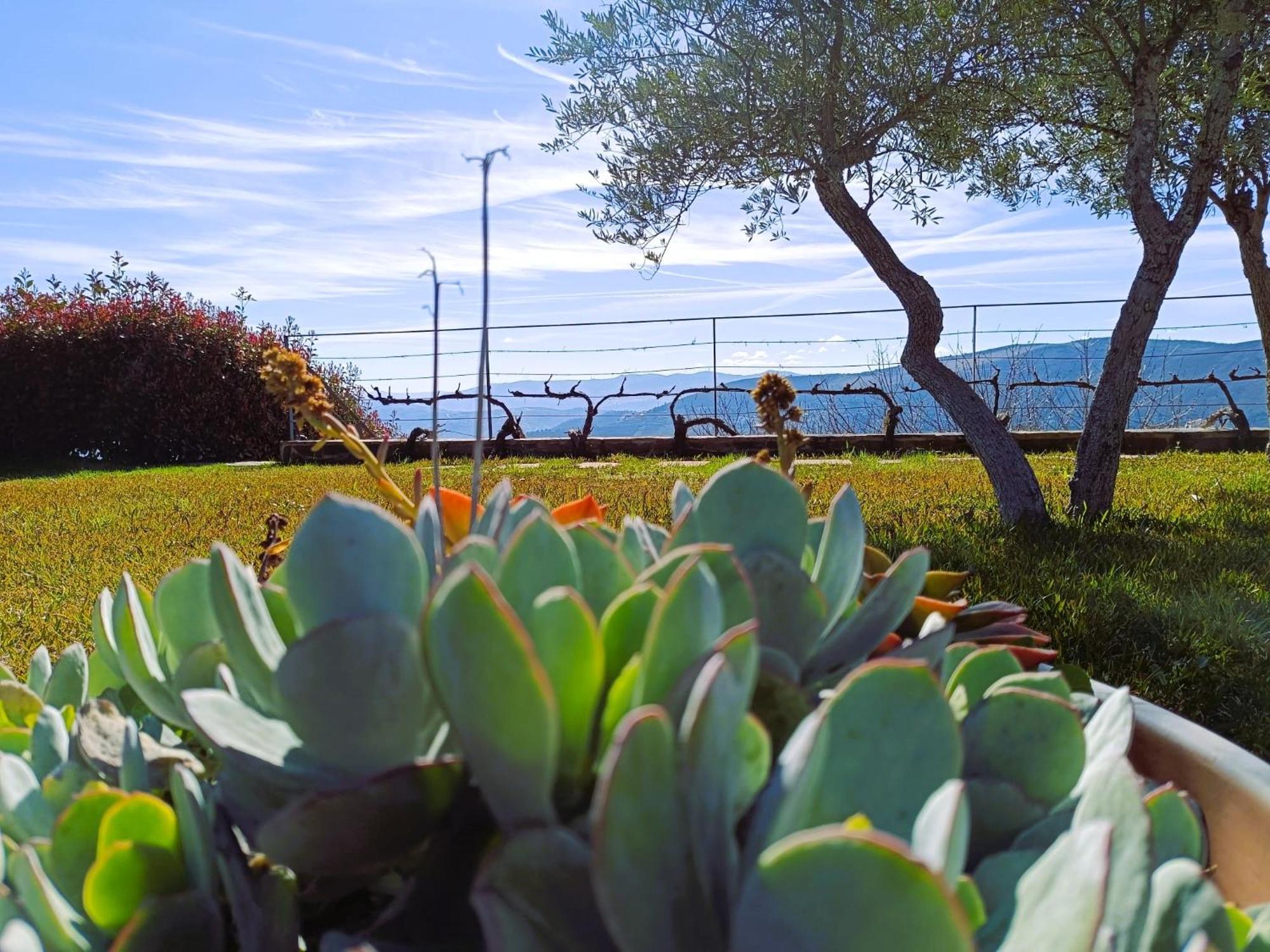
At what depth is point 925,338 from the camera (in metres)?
5.07

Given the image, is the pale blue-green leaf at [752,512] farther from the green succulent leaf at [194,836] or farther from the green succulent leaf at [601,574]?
the green succulent leaf at [194,836]

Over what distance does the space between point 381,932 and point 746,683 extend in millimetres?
184

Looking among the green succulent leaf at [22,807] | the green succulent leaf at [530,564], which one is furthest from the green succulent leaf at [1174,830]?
the green succulent leaf at [22,807]

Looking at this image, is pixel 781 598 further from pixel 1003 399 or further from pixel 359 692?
pixel 1003 399

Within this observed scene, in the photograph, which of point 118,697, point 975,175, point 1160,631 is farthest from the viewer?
point 975,175

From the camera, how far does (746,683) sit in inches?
14.5

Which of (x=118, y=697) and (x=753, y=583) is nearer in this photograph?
(x=753, y=583)

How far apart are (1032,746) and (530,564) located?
0.90 ft

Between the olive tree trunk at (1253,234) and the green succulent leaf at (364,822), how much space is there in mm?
7690

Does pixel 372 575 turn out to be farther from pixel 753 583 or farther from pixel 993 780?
pixel 993 780

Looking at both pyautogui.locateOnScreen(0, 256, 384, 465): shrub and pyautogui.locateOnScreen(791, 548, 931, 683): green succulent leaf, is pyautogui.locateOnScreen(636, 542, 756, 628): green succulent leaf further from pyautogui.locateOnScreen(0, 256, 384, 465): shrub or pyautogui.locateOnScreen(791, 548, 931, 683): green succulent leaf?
pyautogui.locateOnScreen(0, 256, 384, 465): shrub

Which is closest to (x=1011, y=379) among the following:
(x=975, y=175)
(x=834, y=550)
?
(x=975, y=175)

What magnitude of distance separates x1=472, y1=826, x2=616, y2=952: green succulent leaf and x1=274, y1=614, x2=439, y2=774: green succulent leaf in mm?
73

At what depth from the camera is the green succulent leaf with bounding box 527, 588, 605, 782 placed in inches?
15.4
